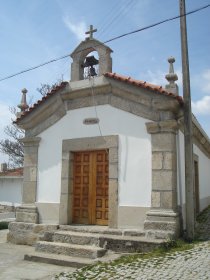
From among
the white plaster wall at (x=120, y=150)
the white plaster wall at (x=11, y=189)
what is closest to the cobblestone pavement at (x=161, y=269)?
the white plaster wall at (x=120, y=150)

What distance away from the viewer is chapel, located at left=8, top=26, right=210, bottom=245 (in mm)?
7609

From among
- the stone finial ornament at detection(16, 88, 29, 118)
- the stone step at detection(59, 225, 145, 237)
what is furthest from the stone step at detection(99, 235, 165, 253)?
the stone finial ornament at detection(16, 88, 29, 118)

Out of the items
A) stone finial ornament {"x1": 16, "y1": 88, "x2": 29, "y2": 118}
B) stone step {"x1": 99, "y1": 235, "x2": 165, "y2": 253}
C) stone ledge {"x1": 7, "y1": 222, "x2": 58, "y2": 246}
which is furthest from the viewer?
stone finial ornament {"x1": 16, "y1": 88, "x2": 29, "y2": 118}

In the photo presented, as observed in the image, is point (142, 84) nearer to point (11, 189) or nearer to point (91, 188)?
point (91, 188)

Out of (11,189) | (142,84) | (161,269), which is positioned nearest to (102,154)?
(142,84)

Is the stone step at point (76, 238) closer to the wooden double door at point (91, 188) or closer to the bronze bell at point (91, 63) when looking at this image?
the wooden double door at point (91, 188)

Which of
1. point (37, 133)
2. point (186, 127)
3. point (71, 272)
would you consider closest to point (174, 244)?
point (71, 272)

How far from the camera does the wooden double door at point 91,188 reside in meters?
8.45

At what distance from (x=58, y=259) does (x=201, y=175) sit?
6748mm

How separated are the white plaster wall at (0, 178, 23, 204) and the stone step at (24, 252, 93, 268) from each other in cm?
1817

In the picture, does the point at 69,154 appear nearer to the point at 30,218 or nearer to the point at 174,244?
the point at 30,218

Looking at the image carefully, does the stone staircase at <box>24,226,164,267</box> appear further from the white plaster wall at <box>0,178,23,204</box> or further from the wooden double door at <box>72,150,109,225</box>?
the white plaster wall at <box>0,178,23,204</box>

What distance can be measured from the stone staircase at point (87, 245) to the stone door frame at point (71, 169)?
0.52 metres

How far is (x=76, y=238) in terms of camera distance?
766 centimetres
